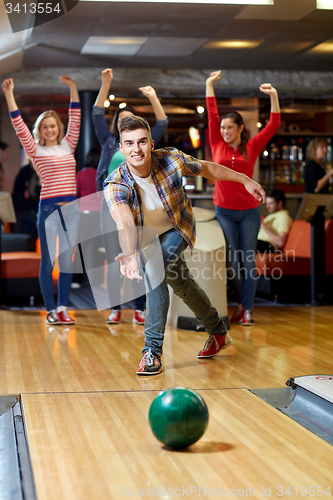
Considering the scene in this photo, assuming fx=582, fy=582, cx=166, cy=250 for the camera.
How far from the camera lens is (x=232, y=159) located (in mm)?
4051

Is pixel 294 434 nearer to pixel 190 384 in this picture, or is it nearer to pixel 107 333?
pixel 190 384

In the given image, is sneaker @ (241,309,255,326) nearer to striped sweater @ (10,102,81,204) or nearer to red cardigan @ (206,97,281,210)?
red cardigan @ (206,97,281,210)

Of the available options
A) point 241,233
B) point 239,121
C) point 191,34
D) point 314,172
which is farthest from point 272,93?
point 191,34

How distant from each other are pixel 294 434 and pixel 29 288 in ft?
12.8

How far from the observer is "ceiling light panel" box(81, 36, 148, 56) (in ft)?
23.8

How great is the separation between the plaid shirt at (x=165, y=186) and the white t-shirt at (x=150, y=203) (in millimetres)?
30

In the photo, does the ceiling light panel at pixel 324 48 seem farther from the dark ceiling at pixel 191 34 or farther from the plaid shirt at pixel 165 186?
the plaid shirt at pixel 165 186

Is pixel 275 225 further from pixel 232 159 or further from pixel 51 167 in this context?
pixel 51 167

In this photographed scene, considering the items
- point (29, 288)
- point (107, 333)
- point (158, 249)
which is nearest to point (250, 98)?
point (29, 288)

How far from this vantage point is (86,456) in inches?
73.4

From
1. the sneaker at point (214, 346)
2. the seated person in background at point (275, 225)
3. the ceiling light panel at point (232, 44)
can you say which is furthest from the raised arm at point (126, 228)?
the ceiling light panel at point (232, 44)

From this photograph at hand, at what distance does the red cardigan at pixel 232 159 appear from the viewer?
4.06 meters

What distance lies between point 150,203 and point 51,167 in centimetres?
160

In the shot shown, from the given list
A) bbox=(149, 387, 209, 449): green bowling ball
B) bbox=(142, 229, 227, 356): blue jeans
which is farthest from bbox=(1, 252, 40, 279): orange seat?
bbox=(149, 387, 209, 449): green bowling ball
